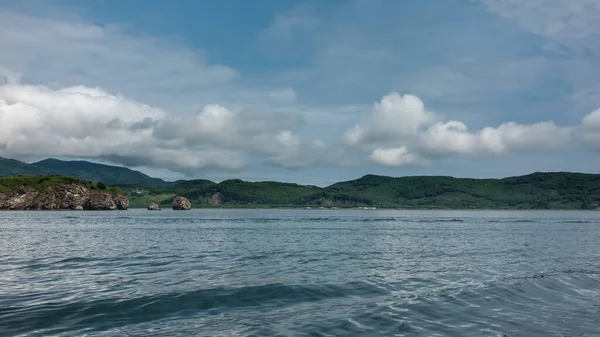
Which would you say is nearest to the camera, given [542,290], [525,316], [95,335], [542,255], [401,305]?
[95,335]

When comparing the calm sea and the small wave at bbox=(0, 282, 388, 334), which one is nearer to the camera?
the calm sea

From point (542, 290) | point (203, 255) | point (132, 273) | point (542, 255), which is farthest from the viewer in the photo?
point (542, 255)

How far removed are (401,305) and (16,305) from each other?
2061cm

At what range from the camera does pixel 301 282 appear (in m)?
31.4

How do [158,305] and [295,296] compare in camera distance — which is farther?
[295,296]

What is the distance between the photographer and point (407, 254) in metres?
51.2

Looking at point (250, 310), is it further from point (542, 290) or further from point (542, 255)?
point (542, 255)

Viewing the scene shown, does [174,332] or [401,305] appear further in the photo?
[401,305]

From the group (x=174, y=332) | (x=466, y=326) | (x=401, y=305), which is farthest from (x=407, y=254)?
(x=174, y=332)

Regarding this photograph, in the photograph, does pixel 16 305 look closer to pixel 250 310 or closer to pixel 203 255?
pixel 250 310

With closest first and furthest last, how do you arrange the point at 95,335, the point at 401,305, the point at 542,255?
the point at 95,335 → the point at 401,305 → the point at 542,255

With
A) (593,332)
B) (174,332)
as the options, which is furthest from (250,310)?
(593,332)

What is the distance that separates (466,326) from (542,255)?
38.1 meters

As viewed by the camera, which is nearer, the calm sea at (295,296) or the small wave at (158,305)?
the calm sea at (295,296)
